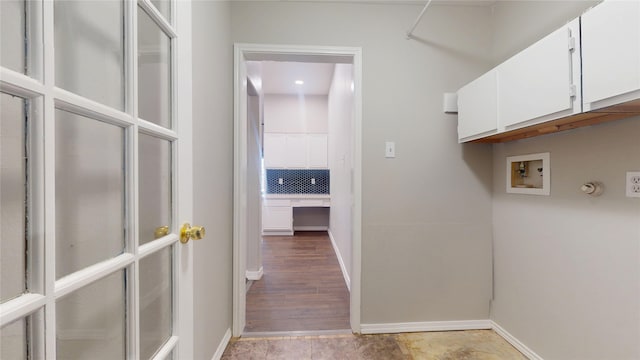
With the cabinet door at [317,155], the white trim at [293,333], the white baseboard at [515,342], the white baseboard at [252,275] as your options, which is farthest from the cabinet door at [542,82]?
the cabinet door at [317,155]

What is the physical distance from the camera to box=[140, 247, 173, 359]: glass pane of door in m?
0.77

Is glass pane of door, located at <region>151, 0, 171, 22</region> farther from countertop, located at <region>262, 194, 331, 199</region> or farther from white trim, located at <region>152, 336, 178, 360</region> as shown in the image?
countertop, located at <region>262, 194, 331, 199</region>

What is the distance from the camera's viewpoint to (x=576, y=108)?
Answer: 1160 mm

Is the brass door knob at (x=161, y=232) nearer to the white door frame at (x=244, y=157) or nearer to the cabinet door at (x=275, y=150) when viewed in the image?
the white door frame at (x=244, y=157)

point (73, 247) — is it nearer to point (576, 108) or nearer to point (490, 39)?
point (576, 108)

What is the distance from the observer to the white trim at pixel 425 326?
2008mm

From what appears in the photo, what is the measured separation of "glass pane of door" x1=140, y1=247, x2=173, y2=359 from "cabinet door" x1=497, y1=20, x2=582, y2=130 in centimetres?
168

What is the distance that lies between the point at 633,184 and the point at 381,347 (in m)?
1.60

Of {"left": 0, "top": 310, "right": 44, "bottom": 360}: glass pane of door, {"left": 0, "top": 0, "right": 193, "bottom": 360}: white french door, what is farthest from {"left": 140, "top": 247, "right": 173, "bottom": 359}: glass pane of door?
{"left": 0, "top": 310, "right": 44, "bottom": 360}: glass pane of door

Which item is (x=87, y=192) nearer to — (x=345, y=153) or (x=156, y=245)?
(x=156, y=245)

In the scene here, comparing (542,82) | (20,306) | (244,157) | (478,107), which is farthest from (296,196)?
(20,306)

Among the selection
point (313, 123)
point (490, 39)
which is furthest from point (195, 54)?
point (313, 123)

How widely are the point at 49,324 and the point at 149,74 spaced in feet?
2.21

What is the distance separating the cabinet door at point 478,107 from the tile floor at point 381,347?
4.66 feet
